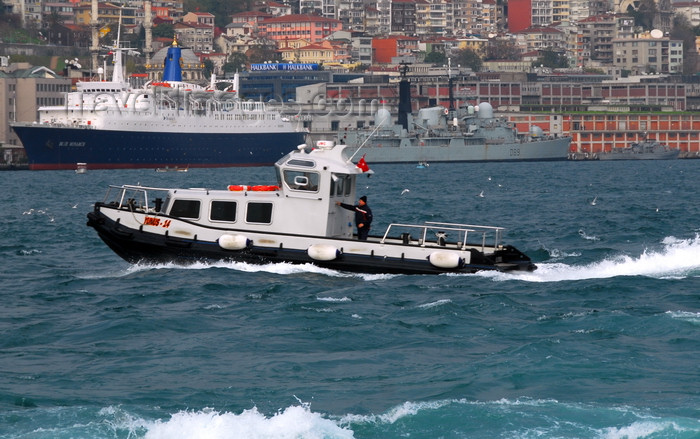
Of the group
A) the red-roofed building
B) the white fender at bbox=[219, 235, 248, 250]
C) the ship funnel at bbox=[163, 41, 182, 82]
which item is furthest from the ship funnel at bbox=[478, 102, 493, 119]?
the white fender at bbox=[219, 235, 248, 250]

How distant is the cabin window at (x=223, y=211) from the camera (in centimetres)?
2662

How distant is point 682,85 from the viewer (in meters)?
198

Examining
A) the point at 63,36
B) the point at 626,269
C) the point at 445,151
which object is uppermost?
the point at 63,36

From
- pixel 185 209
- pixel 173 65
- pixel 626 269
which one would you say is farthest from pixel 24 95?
pixel 626 269

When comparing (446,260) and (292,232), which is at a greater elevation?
(292,232)

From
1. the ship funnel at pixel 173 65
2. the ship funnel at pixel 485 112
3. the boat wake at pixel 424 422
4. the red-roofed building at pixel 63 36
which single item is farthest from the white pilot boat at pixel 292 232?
the red-roofed building at pixel 63 36

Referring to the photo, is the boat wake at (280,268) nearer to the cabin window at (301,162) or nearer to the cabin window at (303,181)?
the cabin window at (303,181)

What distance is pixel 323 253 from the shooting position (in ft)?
84.2

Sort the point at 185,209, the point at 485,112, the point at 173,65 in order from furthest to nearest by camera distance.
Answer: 1. the point at 485,112
2. the point at 173,65
3. the point at 185,209

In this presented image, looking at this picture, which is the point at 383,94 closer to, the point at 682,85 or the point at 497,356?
the point at 682,85

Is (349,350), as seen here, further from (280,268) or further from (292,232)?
(292,232)

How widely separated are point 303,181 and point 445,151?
123 m

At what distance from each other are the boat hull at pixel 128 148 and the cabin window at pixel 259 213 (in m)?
85.4

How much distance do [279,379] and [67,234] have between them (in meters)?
23.1
